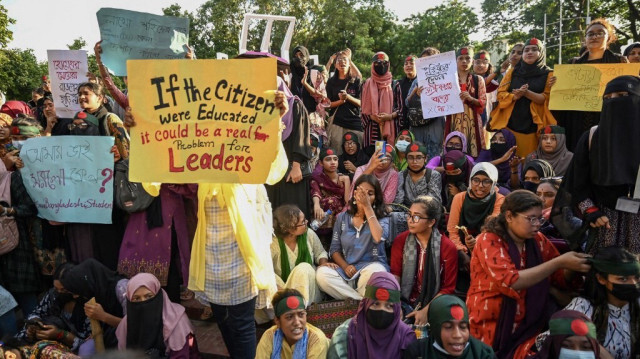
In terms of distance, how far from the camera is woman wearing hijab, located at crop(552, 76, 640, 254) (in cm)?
305

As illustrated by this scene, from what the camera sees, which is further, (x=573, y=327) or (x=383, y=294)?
(x=383, y=294)

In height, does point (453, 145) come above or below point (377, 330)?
above

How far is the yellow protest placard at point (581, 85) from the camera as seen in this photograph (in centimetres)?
516

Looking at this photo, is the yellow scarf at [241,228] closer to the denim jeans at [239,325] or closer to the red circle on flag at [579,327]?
the denim jeans at [239,325]

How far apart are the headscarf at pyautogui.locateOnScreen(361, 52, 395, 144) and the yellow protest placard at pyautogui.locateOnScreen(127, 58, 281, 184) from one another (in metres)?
3.98

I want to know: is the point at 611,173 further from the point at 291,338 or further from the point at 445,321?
the point at 291,338

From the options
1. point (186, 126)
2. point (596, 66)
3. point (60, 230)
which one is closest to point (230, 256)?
point (186, 126)

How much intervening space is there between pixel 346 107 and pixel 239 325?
4.64 meters

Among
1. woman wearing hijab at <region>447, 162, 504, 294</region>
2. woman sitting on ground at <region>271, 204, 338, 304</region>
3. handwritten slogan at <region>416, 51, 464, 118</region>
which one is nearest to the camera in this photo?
woman wearing hijab at <region>447, 162, 504, 294</region>

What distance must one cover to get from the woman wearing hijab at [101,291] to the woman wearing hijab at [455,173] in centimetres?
322

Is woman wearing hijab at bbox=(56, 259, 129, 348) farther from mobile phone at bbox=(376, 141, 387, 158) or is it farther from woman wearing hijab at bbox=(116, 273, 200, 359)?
mobile phone at bbox=(376, 141, 387, 158)

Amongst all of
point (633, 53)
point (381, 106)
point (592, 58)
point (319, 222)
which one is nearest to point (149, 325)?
point (319, 222)

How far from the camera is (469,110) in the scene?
654 cm

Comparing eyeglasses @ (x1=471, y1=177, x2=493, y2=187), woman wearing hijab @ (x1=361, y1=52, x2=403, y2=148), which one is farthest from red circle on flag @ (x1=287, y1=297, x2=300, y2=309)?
woman wearing hijab @ (x1=361, y1=52, x2=403, y2=148)
